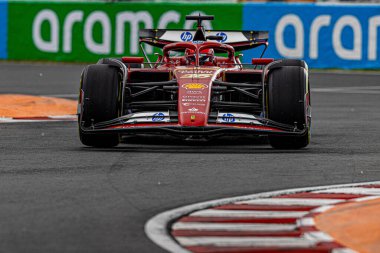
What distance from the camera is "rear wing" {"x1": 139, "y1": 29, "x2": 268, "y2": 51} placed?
17484mm

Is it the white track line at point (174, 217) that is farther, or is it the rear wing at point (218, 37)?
the rear wing at point (218, 37)

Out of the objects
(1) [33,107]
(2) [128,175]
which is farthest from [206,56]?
(1) [33,107]

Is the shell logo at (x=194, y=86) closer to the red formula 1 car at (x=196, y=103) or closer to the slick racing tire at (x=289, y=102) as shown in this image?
the red formula 1 car at (x=196, y=103)

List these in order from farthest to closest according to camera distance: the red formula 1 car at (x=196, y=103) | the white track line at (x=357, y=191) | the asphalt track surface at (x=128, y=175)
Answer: the red formula 1 car at (x=196, y=103), the white track line at (x=357, y=191), the asphalt track surface at (x=128, y=175)

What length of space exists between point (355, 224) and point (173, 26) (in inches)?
1019

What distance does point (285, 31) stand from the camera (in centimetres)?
3328

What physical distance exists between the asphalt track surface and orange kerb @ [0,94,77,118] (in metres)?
1.52

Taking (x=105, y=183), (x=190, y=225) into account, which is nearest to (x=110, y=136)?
(x=105, y=183)

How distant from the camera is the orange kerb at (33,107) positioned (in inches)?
792

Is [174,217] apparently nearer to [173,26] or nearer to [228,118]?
[228,118]

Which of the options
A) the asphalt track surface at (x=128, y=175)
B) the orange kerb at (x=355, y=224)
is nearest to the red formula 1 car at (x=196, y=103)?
the asphalt track surface at (x=128, y=175)

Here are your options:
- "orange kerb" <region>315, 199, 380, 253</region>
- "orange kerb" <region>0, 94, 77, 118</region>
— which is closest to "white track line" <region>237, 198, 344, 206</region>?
"orange kerb" <region>315, 199, 380, 253</region>

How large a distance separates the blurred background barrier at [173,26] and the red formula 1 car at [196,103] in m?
17.5

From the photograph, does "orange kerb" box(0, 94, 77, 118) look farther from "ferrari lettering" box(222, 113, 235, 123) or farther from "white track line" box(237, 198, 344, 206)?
"white track line" box(237, 198, 344, 206)
